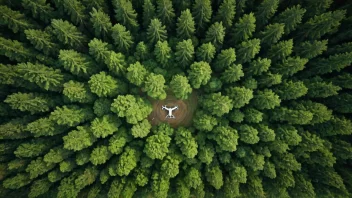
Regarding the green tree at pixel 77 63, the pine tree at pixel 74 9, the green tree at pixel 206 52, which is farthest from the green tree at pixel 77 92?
the green tree at pixel 206 52

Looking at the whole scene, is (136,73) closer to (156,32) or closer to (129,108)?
(129,108)

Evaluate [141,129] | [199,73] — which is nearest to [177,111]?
[141,129]

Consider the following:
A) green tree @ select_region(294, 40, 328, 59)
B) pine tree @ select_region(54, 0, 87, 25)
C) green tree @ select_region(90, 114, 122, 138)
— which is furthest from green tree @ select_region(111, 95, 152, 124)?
green tree @ select_region(294, 40, 328, 59)

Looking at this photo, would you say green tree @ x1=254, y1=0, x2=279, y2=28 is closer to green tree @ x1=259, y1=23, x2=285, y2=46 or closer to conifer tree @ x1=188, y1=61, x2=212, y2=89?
green tree @ x1=259, y1=23, x2=285, y2=46

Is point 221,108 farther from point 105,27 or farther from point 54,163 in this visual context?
point 54,163

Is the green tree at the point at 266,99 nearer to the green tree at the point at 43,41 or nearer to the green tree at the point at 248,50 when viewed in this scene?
the green tree at the point at 248,50

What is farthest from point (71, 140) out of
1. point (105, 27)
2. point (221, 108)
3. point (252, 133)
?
point (252, 133)
